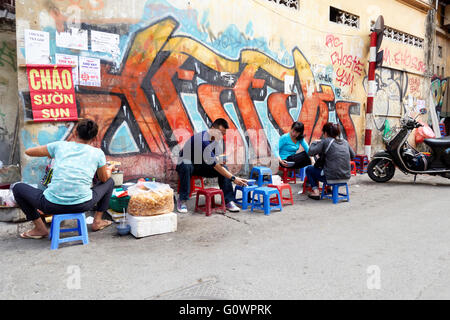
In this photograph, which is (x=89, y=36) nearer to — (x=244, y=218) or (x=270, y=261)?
(x=244, y=218)

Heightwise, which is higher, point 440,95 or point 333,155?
point 440,95

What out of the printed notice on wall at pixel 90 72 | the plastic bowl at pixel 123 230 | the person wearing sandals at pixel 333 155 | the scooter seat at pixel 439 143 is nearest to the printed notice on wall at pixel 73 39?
the printed notice on wall at pixel 90 72

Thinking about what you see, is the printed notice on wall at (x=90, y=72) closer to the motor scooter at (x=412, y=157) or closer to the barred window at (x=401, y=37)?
the motor scooter at (x=412, y=157)

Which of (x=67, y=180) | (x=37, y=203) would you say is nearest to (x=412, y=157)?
(x=67, y=180)

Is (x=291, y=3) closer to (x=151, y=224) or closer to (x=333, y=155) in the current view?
(x=333, y=155)

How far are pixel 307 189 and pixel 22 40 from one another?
15.9ft

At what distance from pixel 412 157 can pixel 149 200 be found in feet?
19.1

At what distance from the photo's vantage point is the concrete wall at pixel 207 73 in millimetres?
4934

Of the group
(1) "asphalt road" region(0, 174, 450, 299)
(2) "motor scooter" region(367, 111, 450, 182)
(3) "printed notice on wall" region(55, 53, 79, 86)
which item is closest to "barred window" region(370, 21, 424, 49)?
(2) "motor scooter" region(367, 111, 450, 182)

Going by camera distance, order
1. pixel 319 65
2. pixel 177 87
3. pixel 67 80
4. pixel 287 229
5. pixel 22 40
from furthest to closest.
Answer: pixel 319 65 → pixel 177 87 → pixel 67 80 → pixel 22 40 → pixel 287 229

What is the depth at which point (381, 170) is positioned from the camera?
7.26m

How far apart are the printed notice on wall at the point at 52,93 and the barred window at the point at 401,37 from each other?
814 centimetres

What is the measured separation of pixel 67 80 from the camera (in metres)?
4.69
